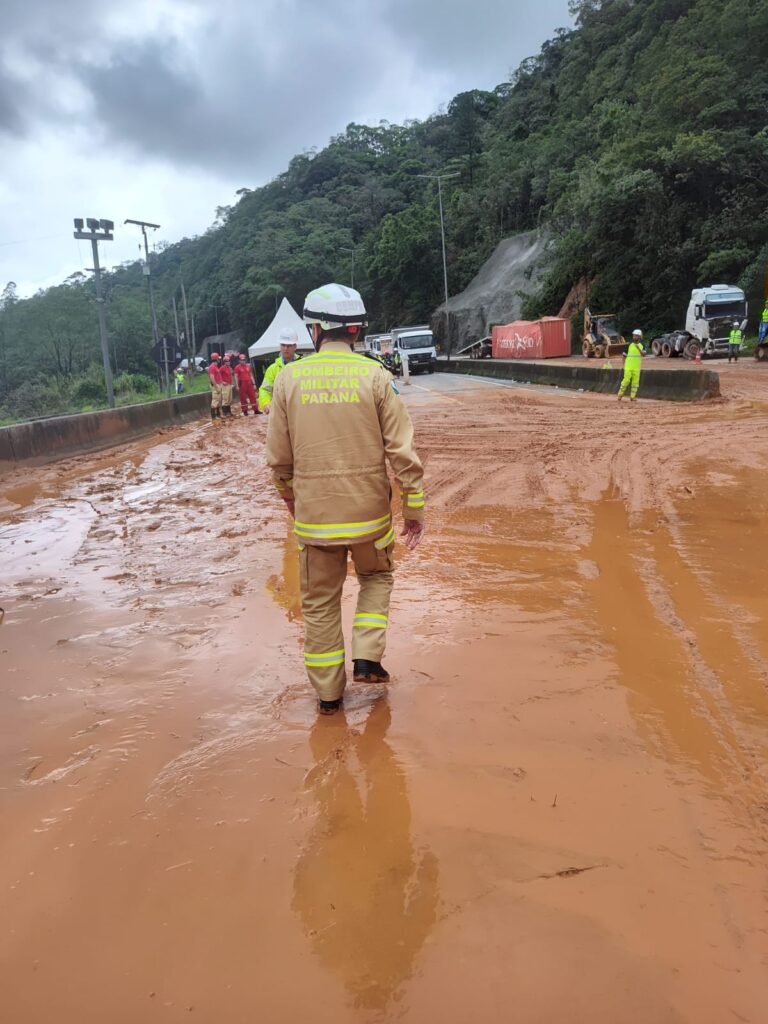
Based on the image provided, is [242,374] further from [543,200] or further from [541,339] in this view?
[543,200]

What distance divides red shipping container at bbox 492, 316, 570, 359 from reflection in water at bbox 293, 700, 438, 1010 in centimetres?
3687

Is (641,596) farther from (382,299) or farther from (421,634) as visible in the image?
(382,299)

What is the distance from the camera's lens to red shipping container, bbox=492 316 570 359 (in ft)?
122

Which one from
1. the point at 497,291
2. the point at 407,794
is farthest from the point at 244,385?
the point at 497,291

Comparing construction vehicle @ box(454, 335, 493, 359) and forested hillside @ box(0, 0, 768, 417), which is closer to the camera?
forested hillside @ box(0, 0, 768, 417)

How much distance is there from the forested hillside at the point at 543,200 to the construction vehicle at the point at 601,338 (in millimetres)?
2954

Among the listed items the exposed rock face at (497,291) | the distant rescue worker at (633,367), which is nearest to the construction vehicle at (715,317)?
the distant rescue worker at (633,367)

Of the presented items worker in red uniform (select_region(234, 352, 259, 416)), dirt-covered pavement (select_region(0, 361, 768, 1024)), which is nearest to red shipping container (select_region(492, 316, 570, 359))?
worker in red uniform (select_region(234, 352, 259, 416))

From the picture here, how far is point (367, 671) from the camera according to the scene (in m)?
3.29

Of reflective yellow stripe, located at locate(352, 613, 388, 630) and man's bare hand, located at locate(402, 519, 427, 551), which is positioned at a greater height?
man's bare hand, located at locate(402, 519, 427, 551)

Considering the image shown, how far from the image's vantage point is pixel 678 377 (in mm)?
15383

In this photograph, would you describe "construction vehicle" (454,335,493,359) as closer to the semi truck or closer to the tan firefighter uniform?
the semi truck

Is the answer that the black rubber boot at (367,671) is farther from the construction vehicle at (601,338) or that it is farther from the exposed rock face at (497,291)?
the exposed rock face at (497,291)

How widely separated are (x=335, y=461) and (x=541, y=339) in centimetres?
3636
